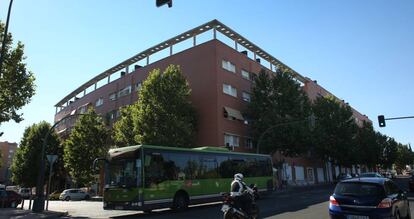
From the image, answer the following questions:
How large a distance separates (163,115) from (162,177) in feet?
52.8

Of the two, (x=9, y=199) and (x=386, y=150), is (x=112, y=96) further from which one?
(x=386, y=150)

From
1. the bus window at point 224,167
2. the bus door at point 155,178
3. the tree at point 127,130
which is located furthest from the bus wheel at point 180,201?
the tree at point 127,130

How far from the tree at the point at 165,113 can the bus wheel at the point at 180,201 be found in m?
13.7

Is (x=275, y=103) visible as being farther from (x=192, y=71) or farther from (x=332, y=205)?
(x=332, y=205)

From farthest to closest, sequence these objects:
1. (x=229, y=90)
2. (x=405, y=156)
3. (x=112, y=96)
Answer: (x=405, y=156) → (x=112, y=96) → (x=229, y=90)

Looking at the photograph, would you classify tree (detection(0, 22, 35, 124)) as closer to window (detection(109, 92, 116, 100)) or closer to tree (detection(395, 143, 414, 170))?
window (detection(109, 92, 116, 100))

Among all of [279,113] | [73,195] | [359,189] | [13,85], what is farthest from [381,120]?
[73,195]

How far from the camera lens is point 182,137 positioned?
33.4 meters

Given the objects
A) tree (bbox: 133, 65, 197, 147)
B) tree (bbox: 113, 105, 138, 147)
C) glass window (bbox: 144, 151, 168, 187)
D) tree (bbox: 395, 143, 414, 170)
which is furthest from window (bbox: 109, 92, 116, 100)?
tree (bbox: 395, 143, 414, 170)

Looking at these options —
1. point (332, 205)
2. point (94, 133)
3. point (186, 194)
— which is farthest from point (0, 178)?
point (332, 205)

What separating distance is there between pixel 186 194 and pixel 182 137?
46.9 ft

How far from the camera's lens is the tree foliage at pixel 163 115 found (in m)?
33.1

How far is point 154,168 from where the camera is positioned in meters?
17.6

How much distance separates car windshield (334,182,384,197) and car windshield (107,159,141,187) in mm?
9191
